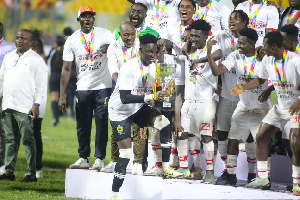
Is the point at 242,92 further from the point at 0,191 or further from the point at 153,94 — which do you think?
the point at 0,191

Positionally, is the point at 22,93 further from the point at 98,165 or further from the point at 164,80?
the point at 164,80

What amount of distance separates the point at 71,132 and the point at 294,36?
14.2 metres

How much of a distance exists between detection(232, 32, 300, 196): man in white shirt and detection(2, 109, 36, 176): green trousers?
4248mm

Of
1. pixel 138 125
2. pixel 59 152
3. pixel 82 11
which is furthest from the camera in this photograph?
pixel 59 152

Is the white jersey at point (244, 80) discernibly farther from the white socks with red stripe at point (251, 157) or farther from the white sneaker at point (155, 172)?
the white sneaker at point (155, 172)

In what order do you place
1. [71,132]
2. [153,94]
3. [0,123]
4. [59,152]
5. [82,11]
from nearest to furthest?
[153,94] < [82,11] < [0,123] < [59,152] < [71,132]

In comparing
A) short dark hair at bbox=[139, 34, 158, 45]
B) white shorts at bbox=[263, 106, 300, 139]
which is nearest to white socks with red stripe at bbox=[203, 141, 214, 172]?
white shorts at bbox=[263, 106, 300, 139]

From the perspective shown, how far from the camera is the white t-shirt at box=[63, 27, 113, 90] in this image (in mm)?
12836

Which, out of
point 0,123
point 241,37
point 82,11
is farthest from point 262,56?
point 0,123

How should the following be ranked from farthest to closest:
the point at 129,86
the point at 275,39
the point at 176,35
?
the point at 176,35
the point at 129,86
the point at 275,39

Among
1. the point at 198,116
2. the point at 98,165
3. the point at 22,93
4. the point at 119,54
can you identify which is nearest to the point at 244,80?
the point at 198,116

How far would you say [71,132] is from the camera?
2455 centimetres

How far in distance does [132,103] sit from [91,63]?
193cm

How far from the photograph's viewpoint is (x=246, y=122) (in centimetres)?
1140
